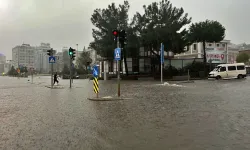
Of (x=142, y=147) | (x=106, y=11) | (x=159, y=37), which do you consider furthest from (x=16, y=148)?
(x=106, y=11)

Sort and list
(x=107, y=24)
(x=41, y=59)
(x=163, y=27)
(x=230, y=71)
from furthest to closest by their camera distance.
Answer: (x=41, y=59) < (x=107, y=24) < (x=163, y=27) < (x=230, y=71)

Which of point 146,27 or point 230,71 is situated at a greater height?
point 146,27

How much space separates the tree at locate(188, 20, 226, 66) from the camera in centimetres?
4922

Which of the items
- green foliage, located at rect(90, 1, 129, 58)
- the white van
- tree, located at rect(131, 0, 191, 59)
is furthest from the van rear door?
green foliage, located at rect(90, 1, 129, 58)

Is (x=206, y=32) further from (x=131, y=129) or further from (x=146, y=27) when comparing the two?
(x=131, y=129)

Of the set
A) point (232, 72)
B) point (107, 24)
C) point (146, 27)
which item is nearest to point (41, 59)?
point (107, 24)

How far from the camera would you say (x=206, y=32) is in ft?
161

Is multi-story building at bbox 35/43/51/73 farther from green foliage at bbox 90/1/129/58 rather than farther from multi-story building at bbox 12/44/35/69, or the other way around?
green foliage at bbox 90/1/129/58

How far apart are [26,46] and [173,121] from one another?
167 meters

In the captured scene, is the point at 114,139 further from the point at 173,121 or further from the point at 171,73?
the point at 171,73

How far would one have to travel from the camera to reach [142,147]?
6.28 metres

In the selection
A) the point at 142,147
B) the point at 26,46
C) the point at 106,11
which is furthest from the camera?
the point at 26,46

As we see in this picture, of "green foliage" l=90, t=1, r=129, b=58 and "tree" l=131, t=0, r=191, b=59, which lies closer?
"tree" l=131, t=0, r=191, b=59

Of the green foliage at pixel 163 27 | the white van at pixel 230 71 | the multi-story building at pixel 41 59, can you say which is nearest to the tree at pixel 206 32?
the green foliage at pixel 163 27
